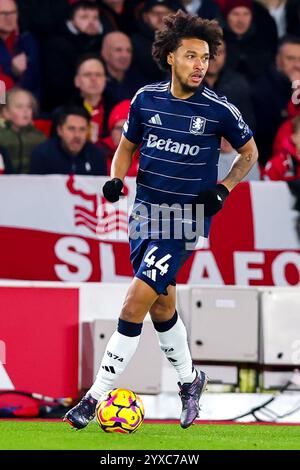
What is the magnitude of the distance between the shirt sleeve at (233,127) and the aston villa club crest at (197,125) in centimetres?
12

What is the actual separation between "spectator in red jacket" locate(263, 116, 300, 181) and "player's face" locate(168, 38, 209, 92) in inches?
146

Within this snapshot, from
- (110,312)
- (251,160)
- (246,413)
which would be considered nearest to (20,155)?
(110,312)

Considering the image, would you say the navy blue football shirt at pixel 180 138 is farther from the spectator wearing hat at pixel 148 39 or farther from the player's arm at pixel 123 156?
the spectator wearing hat at pixel 148 39

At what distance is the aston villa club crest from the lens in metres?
8.38

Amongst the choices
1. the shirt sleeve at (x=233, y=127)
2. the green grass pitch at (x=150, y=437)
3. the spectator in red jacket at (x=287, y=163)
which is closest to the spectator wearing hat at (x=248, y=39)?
the spectator in red jacket at (x=287, y=163)

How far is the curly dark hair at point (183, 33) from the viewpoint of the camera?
27.6 feet

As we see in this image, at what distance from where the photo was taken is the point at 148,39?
13680 millimetres

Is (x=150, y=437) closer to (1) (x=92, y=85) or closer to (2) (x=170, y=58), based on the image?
(2) (x=170, y=58)

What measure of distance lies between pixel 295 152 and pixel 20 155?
2369 mm

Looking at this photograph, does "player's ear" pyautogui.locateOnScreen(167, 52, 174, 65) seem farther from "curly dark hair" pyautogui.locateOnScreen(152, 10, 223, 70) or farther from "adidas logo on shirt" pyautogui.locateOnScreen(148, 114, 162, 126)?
"adidas logo on shirt" pyautogui.locateOnScreen(148, 114, 162, 126)

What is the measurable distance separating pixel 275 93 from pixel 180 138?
5.19 metres

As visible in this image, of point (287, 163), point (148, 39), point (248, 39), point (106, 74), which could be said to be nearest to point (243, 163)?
point (287, 163)

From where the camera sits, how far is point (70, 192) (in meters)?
11.3

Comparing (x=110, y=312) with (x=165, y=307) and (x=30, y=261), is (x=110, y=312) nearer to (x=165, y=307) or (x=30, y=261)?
(x=30, y=261)
